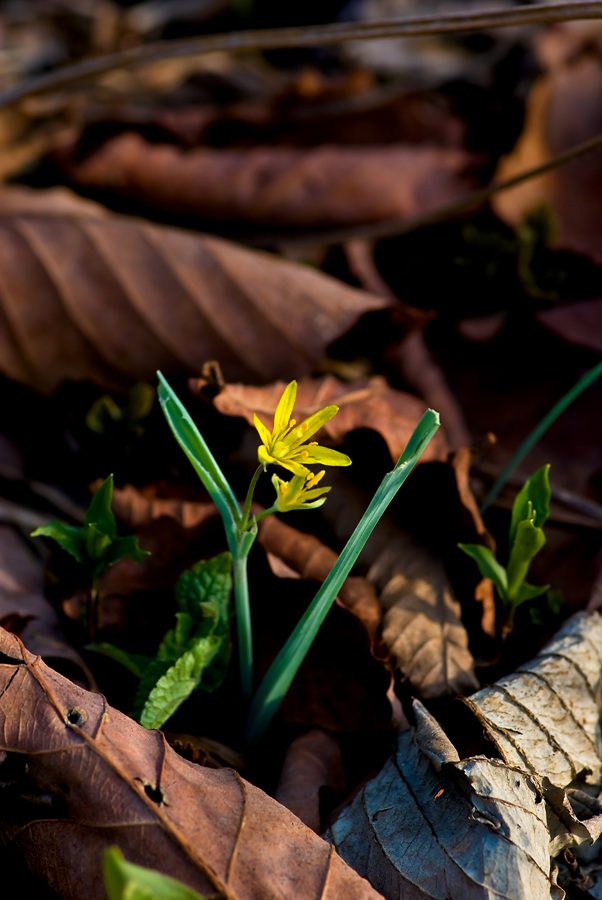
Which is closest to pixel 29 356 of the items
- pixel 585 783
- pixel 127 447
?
pixel 127 447

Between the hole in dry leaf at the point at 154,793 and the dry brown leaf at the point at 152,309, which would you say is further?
the dry brown leaf at the point at 152,309

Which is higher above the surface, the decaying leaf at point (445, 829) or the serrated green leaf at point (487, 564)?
the serrated green leaf at point (487, 564)

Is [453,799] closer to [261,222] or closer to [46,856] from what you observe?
[46,856]

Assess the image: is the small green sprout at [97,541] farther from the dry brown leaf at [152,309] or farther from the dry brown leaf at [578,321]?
the dry brown leaf at [578,321]

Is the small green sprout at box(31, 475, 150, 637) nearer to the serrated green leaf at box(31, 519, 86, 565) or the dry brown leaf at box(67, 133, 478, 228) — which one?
the serrated green leaf at box(31, 519, 86, 565)

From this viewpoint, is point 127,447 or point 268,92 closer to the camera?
point 127,447

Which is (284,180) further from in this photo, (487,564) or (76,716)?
(76,716)

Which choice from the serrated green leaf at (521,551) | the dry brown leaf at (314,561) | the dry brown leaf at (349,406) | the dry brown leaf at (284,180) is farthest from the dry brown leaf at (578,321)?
the dry brown leaf at (314,561)

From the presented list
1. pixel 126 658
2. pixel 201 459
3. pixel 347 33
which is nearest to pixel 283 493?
pixel 201 459
